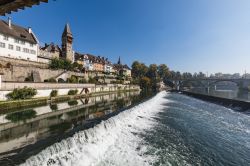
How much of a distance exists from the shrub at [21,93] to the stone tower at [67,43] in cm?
5230

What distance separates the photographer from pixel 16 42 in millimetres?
58250

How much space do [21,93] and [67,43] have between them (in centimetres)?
5713

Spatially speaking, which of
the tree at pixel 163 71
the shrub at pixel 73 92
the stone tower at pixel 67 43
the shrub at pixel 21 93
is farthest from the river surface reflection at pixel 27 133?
the tree at pixel 163 71

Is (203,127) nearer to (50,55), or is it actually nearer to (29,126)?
(29,126)

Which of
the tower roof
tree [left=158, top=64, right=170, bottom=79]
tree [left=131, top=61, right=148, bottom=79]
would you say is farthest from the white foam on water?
tree [left=158, top=64, right=170, bottom=79]

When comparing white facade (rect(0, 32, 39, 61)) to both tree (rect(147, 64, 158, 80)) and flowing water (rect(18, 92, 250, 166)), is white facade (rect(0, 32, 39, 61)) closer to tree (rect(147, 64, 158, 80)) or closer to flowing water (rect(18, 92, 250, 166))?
flowing water (rect(18, 92, 250, 166))

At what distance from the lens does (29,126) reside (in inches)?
874

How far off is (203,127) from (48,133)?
18.3 m

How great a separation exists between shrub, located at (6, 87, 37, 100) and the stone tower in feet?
172

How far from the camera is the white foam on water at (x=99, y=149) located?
13344 millimetres

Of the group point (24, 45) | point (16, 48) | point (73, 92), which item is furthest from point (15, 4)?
point (24, 45)

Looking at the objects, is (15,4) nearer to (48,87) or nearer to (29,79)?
(48,87)

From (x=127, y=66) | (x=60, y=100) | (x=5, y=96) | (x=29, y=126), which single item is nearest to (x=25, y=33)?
(x=60, y=100)

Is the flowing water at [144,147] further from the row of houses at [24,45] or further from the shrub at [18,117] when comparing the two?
the row of houses at [24,45]
